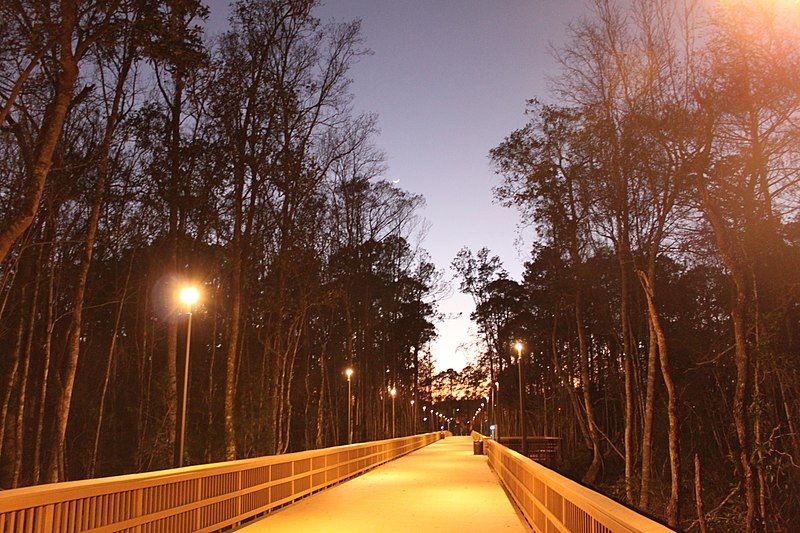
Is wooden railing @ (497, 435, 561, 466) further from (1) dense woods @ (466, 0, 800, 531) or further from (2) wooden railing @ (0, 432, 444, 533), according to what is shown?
(2) wooden railing @ (0, 432, 444, 533)

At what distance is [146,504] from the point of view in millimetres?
7273

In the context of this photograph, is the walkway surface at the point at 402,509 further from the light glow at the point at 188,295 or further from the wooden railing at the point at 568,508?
the light glow at the point at 188,295

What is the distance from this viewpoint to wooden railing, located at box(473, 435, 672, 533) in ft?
13.7

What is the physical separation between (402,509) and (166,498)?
18.8 feet

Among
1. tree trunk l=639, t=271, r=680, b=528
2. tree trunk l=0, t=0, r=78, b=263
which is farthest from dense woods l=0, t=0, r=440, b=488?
tree trunk l=639, t=271, r=680, b=528

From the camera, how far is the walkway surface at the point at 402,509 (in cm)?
1021

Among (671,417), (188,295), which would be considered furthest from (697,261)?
(188,295)

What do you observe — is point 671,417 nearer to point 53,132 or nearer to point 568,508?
point 568,508

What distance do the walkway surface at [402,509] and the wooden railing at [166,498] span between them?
451mm

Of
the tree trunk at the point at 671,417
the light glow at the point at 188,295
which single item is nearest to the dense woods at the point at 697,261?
the tree trunk at the point at 671,417

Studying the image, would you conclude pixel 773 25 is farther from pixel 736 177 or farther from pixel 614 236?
Result: pixel 614 236

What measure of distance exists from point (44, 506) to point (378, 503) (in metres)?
8.89

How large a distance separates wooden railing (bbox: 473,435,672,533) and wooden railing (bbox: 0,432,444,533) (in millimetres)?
4277

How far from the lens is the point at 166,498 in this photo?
7.80m
